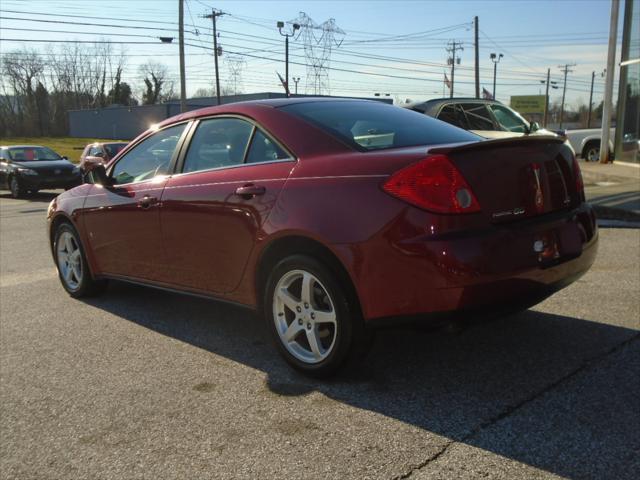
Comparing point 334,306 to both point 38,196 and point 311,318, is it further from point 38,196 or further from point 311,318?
point 38,196

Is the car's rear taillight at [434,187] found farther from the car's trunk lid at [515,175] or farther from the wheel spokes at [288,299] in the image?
the wheel spokes at [288,299]

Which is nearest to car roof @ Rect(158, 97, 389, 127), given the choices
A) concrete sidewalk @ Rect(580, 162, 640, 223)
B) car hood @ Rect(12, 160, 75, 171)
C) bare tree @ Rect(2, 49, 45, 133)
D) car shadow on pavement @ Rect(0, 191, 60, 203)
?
concrete sidewalk @ Rect(580, 162, 640, 223)

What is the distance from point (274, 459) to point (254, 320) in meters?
2.18

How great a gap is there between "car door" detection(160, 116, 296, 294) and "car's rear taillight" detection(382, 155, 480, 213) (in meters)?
0.78

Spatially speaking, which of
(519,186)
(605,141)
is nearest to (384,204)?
(519,186)

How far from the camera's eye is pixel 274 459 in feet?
8.59

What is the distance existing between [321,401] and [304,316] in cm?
50

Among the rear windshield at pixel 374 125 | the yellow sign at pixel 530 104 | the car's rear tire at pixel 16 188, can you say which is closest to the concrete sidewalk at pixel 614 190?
the rear windshield at pixel 374 125

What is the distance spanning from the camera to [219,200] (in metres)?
3.83

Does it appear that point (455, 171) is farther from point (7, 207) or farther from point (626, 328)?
point (7, 207)

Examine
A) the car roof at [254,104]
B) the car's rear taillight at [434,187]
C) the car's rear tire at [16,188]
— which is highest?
the car roof at [254,104]

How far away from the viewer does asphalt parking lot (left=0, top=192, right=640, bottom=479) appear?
257 cm

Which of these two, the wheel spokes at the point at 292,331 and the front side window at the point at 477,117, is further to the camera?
the front side window at the point at 477,117

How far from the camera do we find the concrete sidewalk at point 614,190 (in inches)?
347
